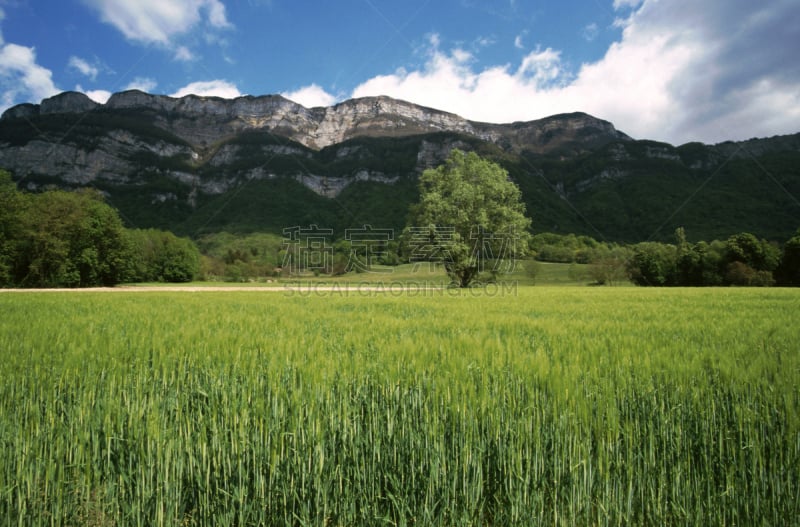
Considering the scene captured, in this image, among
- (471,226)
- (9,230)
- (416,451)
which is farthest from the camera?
(9,230)

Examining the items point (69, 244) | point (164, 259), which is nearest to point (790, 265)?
point (69, 244)

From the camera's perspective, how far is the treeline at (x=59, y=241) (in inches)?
Answer: 1650

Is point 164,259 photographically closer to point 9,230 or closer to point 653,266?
point 9,230

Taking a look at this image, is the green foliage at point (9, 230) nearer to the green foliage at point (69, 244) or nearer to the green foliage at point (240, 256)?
the green foliage at point (69, 244)

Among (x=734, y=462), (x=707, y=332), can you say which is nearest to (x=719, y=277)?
(x=707, y=332)

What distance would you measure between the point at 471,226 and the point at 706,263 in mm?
61562

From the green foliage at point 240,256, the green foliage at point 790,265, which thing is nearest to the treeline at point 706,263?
the green foliage at point 790,265

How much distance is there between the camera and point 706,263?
207 ft

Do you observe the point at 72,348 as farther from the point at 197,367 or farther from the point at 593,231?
the point at 593,231

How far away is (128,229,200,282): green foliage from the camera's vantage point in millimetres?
73312

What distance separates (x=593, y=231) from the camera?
523 ft

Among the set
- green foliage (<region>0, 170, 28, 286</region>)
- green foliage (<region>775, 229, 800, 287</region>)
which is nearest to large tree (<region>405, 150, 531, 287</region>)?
green foliage (<region>0, 170, 28, 286</region>)

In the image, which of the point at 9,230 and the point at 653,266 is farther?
the point at 653,266

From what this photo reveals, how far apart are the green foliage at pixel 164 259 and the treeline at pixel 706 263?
7456 cm
